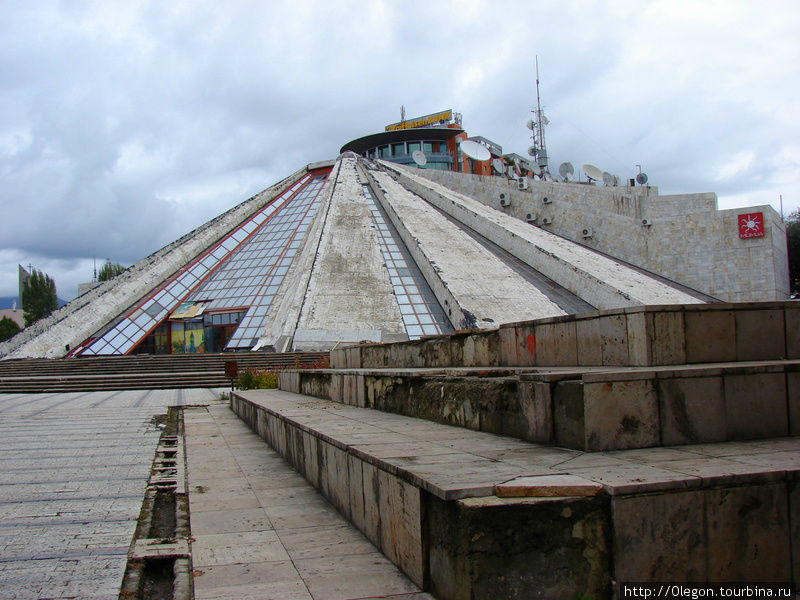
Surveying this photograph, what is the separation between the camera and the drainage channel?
7.54ft

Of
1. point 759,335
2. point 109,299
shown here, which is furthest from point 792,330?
point 109,299

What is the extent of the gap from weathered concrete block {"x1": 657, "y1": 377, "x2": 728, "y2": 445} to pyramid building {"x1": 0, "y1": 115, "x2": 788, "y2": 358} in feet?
34.9

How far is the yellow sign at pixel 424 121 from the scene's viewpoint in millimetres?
39812

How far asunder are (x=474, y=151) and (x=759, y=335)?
2572 cm

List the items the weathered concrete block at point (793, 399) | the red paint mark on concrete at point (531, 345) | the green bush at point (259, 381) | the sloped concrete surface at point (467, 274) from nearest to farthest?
the weathered concrete block at point (793, 399)
the red paint mark on concrete at point (531, 345)
the green bush at point (259, 381)
the sloped concrete surface at point (467, 274)

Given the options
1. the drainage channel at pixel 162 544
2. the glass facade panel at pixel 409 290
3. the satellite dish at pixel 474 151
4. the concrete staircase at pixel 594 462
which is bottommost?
the drainage channel at pixel 162 544

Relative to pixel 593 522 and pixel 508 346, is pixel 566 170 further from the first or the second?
pixel 593 522

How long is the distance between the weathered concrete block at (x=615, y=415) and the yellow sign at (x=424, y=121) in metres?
38.8

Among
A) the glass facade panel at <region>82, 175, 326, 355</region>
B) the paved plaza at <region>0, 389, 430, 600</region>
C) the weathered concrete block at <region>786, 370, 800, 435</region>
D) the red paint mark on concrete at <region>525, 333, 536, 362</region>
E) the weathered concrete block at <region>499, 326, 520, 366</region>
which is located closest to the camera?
the paved plaza at <region>0, 389, 430, 600</region>

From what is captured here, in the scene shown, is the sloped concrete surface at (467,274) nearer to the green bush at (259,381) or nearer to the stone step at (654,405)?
the green bush at (259,381)

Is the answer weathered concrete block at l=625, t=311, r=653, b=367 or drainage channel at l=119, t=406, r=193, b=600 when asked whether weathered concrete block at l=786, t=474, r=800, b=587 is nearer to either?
weathered concrete block at l=625, t=311, r=653, b=367

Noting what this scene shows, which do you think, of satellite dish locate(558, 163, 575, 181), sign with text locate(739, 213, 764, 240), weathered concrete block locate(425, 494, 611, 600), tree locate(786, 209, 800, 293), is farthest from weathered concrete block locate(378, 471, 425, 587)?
satellite dish locate(558, 163, 575, 181)

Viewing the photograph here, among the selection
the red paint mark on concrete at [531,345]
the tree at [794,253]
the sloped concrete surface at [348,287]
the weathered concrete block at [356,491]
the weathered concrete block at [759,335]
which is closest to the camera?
the weathered concrete block at [356,491]

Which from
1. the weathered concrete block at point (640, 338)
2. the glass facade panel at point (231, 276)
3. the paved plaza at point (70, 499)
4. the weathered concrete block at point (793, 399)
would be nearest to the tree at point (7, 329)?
the glass facade panel at point (231, 276)
